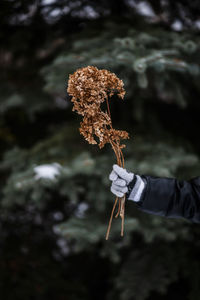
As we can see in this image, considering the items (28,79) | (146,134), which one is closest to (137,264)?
(146,134)

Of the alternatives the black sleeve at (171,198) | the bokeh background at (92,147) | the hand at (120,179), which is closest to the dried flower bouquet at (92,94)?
the hand at (120,179)

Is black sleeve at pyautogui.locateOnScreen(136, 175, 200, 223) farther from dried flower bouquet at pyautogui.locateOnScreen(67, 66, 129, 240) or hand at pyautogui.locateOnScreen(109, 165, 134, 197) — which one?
dried flower bouquet at pyautogui.locateOnScreen(67, 66, 129, 240)

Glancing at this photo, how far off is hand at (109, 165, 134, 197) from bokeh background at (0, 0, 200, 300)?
2.72 feet

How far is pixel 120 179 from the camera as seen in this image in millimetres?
1462

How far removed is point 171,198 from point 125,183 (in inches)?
11.9

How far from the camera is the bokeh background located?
95.6 inches

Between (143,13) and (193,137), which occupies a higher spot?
(143,13)

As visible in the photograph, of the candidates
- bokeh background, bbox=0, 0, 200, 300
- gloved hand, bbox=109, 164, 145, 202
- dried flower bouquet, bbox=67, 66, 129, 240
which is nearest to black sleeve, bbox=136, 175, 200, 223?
gloved hand, bbox=109, 164, 145, 202

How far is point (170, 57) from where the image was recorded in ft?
7.82

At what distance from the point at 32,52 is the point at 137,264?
2734 mm

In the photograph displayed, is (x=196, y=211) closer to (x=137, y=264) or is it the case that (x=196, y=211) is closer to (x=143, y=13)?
(x=137, y=264)

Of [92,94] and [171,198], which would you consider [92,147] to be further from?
[92,94]

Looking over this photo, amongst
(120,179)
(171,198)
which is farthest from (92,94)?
(171,198)

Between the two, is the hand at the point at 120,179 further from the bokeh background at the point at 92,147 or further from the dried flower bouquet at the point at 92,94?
the bokeh background at the point at 92,147
